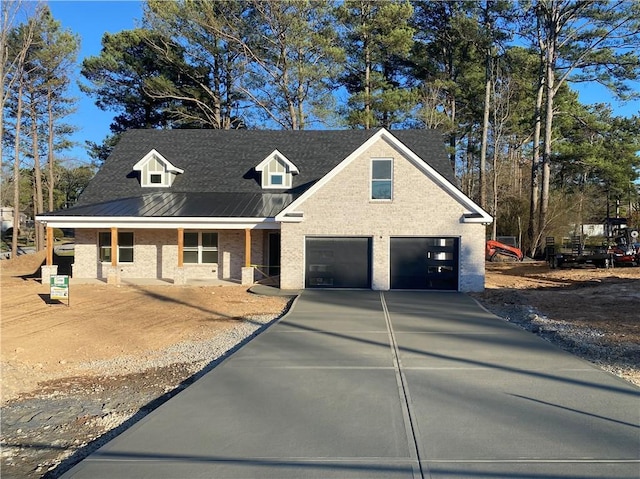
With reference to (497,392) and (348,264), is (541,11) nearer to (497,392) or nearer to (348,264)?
(348,264)

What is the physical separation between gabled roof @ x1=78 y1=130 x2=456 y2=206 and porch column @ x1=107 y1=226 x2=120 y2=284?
2920 millimetres

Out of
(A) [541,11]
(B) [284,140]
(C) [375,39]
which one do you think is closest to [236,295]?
(B) [284,140]

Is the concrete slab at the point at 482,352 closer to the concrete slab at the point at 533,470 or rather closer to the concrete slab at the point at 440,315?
the concrete slab at the point at 440,315

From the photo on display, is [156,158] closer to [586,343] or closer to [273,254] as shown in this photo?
[273,254]

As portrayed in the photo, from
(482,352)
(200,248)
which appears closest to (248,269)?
(200,248)

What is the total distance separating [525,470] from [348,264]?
13.9m

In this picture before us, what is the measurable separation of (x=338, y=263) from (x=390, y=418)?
41.6 feet

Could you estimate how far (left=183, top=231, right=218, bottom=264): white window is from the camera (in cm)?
2095

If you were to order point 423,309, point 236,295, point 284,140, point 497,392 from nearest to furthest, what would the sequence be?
point 497,392, point 423,309, point 236,295, point 284,140

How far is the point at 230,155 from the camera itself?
23766mm

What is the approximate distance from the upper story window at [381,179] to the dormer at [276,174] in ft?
Result: 17.1

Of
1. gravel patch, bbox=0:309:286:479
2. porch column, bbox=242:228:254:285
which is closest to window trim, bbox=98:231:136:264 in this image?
porch column, bbox=242:228:254:285

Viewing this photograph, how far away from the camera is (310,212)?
17672 mm

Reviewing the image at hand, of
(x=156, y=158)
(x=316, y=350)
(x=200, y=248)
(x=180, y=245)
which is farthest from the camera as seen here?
(x=156, y=158)
